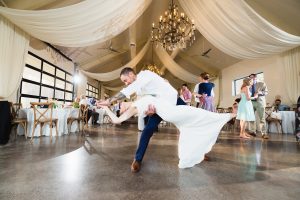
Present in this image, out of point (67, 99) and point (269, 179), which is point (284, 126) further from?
point (67, 99)

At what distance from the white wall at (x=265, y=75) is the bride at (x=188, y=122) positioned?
536 cm

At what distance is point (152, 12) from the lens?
23.5ft

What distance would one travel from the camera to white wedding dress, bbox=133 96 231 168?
6.32ft

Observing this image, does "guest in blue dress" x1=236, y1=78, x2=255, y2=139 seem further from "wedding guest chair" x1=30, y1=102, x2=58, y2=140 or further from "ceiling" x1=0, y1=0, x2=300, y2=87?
"wedding guest chair" x1=30, y1=102, x2=58, y2=140

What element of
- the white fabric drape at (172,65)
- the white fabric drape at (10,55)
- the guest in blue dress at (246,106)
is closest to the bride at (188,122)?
the guest in blue dress at (246,106)

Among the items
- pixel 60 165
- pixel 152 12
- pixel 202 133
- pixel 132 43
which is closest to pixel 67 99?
pixel 132 43

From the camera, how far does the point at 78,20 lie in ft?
12.4

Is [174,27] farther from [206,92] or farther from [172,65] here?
[172,65]

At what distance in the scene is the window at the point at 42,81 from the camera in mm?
5914

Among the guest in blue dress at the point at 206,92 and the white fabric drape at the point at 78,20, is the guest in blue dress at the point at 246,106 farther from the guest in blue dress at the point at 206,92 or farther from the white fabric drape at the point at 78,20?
the white fabric drape at the point at 78,20

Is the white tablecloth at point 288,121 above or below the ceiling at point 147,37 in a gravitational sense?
below

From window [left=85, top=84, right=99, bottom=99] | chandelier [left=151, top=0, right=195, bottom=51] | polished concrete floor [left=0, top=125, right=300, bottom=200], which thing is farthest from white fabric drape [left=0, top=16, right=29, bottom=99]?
window [left=85, top=84, right=99, bottom=99]

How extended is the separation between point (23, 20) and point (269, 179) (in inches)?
176

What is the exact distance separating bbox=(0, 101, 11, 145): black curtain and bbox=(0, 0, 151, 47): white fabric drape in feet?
5.26
